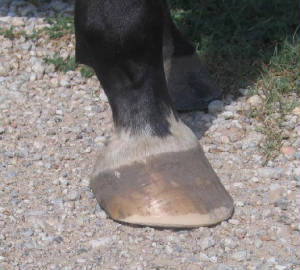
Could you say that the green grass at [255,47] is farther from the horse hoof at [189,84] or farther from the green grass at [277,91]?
the horse hoof at [189,84]

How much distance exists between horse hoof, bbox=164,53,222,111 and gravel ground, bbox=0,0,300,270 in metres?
0.04

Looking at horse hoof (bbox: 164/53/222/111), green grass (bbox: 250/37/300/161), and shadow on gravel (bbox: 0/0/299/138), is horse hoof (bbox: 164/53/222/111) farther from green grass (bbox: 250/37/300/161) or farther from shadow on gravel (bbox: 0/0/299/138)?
green grass (bbox: 250/37/300/161)

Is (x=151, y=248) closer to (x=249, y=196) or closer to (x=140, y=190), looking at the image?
(x=140, y=190)

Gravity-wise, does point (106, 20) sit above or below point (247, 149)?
above

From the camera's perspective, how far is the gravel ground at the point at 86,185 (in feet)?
5.55

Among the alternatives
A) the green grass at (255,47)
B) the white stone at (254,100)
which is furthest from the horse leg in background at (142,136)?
the white stone at (254,100)

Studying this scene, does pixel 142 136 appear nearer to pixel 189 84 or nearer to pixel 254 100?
pixel 189 84

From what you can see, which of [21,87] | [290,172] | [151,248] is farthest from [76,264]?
[21,87]

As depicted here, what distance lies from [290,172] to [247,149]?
0.19 meters

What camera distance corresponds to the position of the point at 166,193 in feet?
5.68

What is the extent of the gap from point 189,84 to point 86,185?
2.11 feet

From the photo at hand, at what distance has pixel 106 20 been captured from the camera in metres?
1.68

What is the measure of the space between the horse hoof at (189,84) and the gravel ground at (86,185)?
0.14 feet

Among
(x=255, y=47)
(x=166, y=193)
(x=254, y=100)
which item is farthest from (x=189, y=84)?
(x=166, y=193)
